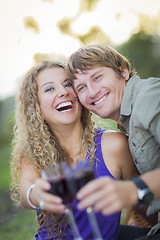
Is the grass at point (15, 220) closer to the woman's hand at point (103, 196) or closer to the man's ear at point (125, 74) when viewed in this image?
the man's ear at point (125, 74)

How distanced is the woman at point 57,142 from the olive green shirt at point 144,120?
0.36m

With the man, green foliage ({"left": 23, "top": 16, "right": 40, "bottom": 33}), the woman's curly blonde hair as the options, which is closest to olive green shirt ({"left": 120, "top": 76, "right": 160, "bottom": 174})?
the man

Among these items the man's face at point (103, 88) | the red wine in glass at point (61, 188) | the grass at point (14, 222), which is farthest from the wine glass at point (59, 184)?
the grass at point (14, 222)

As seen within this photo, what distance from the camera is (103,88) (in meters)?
2.46

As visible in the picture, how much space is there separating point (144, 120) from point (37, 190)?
0.80m

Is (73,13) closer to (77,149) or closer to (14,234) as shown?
(14,234)

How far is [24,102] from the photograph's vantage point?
9.79 ft

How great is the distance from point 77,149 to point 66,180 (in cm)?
149

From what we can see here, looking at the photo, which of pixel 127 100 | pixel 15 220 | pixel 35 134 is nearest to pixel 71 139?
pixel 35 134

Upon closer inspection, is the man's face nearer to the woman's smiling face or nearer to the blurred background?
the woman's smiling face

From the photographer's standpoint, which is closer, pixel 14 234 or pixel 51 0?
pixel 14 234

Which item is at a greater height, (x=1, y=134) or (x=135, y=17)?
(x=135, y=17)

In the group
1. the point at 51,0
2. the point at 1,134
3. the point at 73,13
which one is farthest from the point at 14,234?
the point at 1,134

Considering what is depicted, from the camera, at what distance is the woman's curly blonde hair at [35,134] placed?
2.68 m
